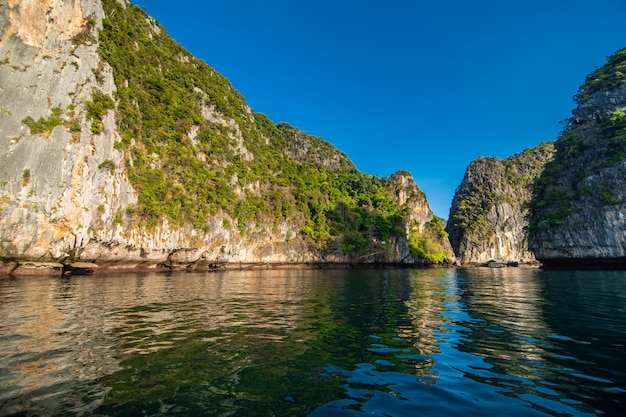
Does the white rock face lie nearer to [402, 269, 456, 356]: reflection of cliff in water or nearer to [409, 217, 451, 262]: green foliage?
[409, 217, 451, 262]: green foliage

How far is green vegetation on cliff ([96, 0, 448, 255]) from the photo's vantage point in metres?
43.2

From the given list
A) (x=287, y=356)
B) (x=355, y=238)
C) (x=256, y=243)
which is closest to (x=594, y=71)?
(x=355, y=238)

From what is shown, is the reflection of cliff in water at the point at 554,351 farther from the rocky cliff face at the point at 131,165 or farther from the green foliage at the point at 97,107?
the green foliage at the point at 97,107

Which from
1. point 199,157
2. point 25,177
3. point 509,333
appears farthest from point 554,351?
point 199,157

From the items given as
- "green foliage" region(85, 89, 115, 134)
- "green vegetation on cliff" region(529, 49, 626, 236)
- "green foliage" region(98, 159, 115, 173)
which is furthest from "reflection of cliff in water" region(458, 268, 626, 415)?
"green vegetation on cliff" region(529, 49, 626, 236)

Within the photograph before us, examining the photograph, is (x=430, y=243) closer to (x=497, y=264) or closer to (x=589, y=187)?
(x=497, y=264)

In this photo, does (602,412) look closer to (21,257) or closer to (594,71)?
(21,257)

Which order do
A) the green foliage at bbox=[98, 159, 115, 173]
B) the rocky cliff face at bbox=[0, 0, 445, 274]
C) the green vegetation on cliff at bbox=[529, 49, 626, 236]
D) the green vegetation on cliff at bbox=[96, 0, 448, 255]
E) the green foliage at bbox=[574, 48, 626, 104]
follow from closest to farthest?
the rocky cliff face at bbox=[0, 0, 445, 274], the green foliage at bbox=[98, 159, 115, 173], the green vegetation on cliff at bbox=[96, 0, 448, 255], the green vegetation on cliff at bbox=[529, 49, 626, 236], the green foliage at bbox=[574, 48, 626, 104]

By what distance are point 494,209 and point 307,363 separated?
5402 inches

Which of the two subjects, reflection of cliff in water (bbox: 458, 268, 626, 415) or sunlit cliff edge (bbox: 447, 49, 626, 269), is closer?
reflection of cliff in water (bbox: 458, 268, 626, 415)

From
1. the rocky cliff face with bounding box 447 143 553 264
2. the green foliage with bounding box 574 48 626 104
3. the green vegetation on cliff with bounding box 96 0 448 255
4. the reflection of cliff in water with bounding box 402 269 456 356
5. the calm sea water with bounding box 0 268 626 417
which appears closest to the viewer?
the calm sea water with bounding box 0 268 626 417

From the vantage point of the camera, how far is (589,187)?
5419cm

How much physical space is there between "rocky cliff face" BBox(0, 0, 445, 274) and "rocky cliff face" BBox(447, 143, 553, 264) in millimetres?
54253

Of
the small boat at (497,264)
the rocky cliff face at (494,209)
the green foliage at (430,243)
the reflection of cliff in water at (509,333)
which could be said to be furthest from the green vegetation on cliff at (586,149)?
the reflection of cliff in water at (509,333)
